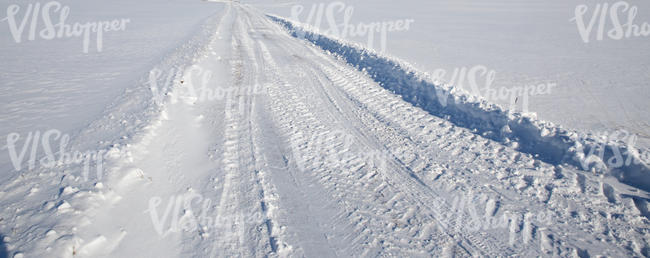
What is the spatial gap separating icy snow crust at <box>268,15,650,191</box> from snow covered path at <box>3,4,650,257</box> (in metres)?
0.27

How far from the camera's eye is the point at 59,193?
386 centimetres

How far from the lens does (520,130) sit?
5.42 meters

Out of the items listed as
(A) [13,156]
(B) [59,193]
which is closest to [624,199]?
(B) [59,193]

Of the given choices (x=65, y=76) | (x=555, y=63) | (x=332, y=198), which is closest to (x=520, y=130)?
(x=332, y=198)

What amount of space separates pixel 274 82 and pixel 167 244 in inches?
225

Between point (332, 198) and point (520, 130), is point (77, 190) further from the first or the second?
point (520, 130)

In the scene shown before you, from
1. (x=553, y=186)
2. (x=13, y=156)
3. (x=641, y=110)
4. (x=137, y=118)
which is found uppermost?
(x=641, y=110)

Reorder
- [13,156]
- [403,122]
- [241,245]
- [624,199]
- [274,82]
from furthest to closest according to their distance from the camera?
1. [274,82]
2. [403,122]
3. [13,156]
4. [624,199]
5. [241,245]

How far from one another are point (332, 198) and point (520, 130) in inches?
151

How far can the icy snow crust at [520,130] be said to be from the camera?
4.32 metres

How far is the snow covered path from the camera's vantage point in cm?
329

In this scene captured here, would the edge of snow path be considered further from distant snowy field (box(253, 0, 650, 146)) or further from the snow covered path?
distant snowy field (box(253, 0, 650, 146))

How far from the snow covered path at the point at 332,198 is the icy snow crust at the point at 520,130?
0.27 meters

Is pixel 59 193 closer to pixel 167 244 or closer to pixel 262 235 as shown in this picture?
pixel 167 244
